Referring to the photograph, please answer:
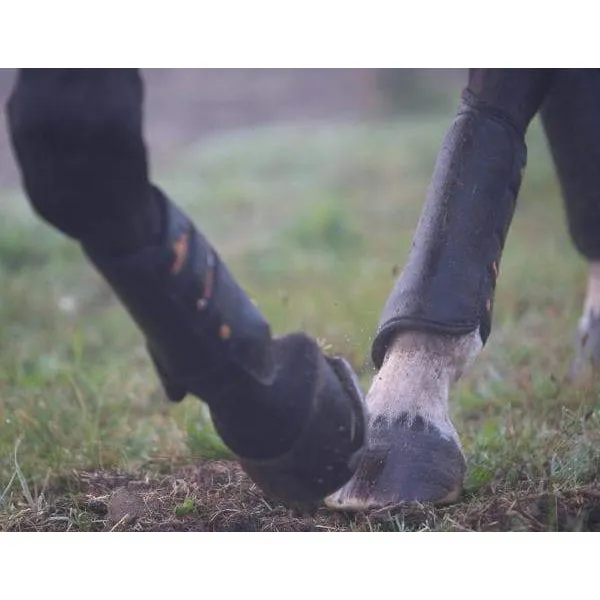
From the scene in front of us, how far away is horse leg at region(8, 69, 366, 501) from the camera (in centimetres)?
119

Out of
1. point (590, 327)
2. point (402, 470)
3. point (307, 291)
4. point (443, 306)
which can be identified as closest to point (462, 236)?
point (443, 306)

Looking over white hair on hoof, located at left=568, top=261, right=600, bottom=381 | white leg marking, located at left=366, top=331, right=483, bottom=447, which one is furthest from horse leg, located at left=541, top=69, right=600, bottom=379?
white leg marking, located at left=366, top=331, right=483, bottom=447

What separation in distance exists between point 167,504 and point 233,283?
1.78 ft

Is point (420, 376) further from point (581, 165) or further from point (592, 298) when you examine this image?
point (592, 298)

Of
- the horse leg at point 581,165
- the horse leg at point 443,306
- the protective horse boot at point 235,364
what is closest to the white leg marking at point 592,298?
the horse leg at point 581,165

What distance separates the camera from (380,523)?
1.59 metres

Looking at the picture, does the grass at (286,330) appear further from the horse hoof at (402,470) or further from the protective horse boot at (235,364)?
the protective horse boot at (235,364)

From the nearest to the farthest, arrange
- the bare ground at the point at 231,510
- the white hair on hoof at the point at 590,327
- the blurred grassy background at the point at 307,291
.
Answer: the bare ground at the point at 231,510
the blurred grassy background at the point at 307,291
the white hair on hoof at the point at 590,327

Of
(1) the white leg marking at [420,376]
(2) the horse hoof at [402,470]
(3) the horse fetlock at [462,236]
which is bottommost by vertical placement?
(2) the horse hoof at [402,470]

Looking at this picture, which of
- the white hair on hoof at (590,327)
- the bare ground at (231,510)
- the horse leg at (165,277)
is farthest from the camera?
the white hair on hoof at (590,327)

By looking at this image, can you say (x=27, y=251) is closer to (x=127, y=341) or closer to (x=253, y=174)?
(x=127, y=341)

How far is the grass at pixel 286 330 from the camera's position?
167 centimetres

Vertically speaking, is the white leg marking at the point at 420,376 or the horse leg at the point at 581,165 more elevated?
the horse leg at the point at 581,165

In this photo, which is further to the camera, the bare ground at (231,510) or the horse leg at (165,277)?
the bare ground at (231,510)
